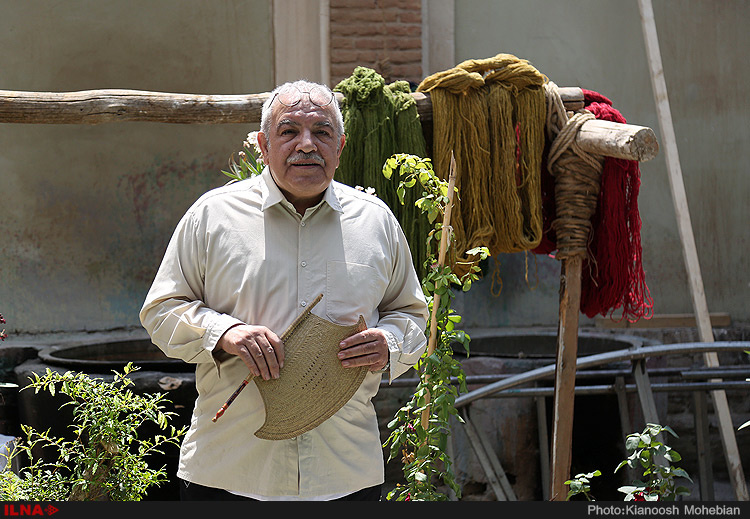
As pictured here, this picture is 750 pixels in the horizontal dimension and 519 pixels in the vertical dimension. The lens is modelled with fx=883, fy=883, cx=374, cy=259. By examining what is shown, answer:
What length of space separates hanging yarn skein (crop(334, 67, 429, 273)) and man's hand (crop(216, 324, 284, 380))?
1408mm

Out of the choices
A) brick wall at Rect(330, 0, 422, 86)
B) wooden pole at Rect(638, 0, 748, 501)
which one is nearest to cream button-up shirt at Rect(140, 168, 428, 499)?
wooden pole at Rect(638, 0, 748, 501)

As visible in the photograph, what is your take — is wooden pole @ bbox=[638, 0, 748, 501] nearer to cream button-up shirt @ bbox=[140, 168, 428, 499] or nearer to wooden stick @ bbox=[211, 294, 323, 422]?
cream button-up shirt @ bbox=[140, 168, 428, 499]

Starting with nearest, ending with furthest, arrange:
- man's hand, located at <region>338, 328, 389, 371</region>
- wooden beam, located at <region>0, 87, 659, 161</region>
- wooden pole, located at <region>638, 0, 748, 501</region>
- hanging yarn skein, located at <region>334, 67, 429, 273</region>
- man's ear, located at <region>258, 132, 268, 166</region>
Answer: man's hand, located at <region>338, 328, 389, 371</region> → man's ear, located at <region>258, 132, 268, 166</region> → wooden beam, located at <region>0, 87, 659, 161</region> → hanging yarn skein, located at <region>334, 67, 429, 273</region> → wooden pole, located at <region>638, 0, 748, 501</region>

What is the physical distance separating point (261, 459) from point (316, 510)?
0.24m

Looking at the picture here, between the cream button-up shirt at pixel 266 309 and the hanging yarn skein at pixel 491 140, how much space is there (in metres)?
1.16

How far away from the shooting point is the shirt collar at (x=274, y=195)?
2.29 metres

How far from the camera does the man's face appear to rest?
2.25 meters

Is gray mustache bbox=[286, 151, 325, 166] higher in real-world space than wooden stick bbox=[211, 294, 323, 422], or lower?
higher

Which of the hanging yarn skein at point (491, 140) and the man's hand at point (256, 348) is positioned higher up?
the hanging yarn skein at point (491, 140)

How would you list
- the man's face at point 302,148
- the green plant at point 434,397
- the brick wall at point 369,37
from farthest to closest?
the brick wall at point 369,37 < the green plant at point 434,397 < the man's face at point 302,148

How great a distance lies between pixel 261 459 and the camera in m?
2.16

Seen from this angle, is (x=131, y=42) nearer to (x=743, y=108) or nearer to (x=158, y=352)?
(x=158, y=352)

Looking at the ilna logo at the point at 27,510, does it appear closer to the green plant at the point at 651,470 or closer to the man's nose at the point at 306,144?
the man's nose at the point at 306,144

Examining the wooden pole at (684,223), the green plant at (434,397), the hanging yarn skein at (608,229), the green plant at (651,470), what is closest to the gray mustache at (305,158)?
the green plant at (434,397)
